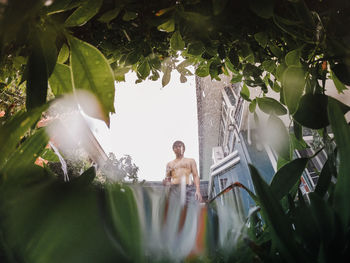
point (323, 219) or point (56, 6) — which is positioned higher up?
point (56, 6)

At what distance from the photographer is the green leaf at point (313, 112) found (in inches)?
12.6

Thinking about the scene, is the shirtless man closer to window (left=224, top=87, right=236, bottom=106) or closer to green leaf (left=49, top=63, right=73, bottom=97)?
window (left=224, top=87, right=236, bottom=106)

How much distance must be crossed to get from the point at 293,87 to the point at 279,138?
0.52 ft

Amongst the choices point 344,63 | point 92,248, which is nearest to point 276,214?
point 92,248

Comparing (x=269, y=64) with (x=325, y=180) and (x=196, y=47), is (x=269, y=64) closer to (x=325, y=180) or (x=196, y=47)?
(x=196, y=47)

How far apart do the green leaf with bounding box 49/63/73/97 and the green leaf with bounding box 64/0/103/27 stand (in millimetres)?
63

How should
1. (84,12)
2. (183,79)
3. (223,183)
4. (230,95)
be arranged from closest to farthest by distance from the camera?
(84,12) → (183,79) → (223,183) → (230,95)

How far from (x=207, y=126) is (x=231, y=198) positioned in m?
9.68

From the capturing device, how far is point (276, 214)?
0.64 ft

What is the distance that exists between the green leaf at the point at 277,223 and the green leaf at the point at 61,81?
0.27 metres

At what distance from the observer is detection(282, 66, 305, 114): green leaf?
0.31 meters

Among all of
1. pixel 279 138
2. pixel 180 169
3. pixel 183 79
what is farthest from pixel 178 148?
pixel 279 138

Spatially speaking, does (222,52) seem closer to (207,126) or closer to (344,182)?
(344,182)

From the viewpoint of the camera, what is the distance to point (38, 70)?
9.7 inches
